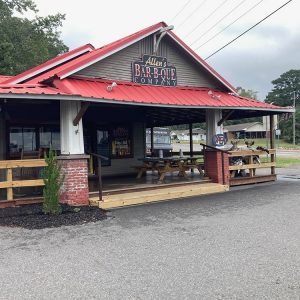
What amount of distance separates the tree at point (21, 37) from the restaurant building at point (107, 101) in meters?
17.0

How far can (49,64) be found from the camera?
12.5m

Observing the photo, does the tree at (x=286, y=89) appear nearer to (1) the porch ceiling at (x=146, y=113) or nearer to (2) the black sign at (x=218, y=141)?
(1) the porch ceiling at (x=146, y=113)

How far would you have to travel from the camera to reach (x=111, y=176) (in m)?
15.5

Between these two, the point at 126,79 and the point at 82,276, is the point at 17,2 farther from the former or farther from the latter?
the point at 82,276

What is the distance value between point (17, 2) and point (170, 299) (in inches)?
1442

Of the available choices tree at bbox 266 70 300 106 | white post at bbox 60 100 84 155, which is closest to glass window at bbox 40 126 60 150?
white post at bbox 60 100 84 155

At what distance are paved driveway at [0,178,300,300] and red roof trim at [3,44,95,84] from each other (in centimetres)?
527

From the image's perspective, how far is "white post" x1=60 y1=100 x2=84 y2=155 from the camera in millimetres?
9750

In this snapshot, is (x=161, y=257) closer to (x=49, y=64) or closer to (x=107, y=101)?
(x=107, y=101)

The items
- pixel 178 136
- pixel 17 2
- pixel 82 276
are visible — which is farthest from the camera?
pixel 178 136

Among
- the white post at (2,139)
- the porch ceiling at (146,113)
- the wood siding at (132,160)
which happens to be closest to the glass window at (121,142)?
the wood siding at (132,160)

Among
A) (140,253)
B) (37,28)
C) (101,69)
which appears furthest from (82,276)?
(37,28)

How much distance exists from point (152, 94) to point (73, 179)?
3.54 m

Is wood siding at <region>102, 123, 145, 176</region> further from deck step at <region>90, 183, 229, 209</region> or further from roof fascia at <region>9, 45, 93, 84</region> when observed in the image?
deck step at <region>90, 183, 229, 209</region>
